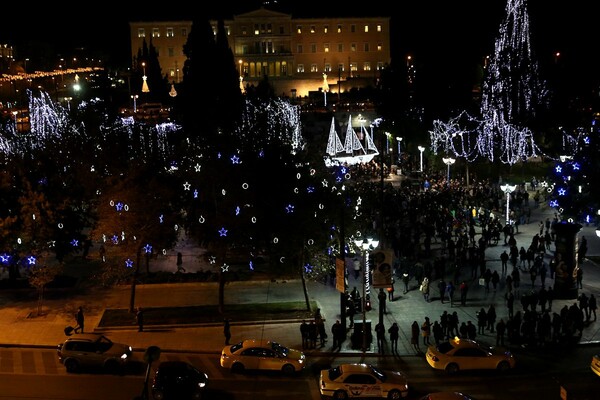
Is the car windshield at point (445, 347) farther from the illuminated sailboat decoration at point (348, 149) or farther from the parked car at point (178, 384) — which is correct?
the illuminated sailboat decoration at point (348, 149)

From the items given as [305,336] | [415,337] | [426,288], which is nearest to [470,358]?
[415,337]

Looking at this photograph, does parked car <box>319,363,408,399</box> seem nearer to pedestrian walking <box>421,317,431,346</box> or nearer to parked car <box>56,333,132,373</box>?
pedestrian walking <box>421,317,431,346</box>

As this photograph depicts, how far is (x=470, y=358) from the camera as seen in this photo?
22578 mm

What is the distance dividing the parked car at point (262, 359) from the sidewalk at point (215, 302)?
2.49 metres

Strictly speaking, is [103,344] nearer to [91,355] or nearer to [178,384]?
[91,355]

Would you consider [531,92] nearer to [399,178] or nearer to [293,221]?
[399,178]

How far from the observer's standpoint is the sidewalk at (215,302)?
85.2 feet

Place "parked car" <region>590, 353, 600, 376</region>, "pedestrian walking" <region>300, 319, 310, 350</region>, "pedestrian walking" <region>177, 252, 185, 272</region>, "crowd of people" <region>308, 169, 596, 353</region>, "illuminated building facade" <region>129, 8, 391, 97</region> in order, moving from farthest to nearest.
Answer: "illuminated building facade" <region>129, 8, 391, 97</region> → "pedestrian walking" <region>177, 252, 185, 272</region> → "crowd of people" <region>308, 169, 596, 353</region> → "pedestrian walking" <region>300, 319, 310, 350</region> → "parked car" <region>590, 353, 600, 376</region>

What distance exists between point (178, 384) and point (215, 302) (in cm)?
1082

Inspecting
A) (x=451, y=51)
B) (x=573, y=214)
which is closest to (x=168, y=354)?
(x=573, y=214)

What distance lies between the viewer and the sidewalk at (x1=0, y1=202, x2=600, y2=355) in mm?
25969

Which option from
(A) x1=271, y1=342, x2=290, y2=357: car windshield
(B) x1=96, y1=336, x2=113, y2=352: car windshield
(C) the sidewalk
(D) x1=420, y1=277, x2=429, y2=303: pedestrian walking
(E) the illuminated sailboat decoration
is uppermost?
(E) the illuminated sailboat decoration

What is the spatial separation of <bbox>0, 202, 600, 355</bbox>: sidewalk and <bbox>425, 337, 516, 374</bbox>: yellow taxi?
1995 mm

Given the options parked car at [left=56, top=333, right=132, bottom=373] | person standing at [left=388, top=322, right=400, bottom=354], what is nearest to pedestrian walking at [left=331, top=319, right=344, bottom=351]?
person standing at [left=388, top=322, right=400, bottom=354]
